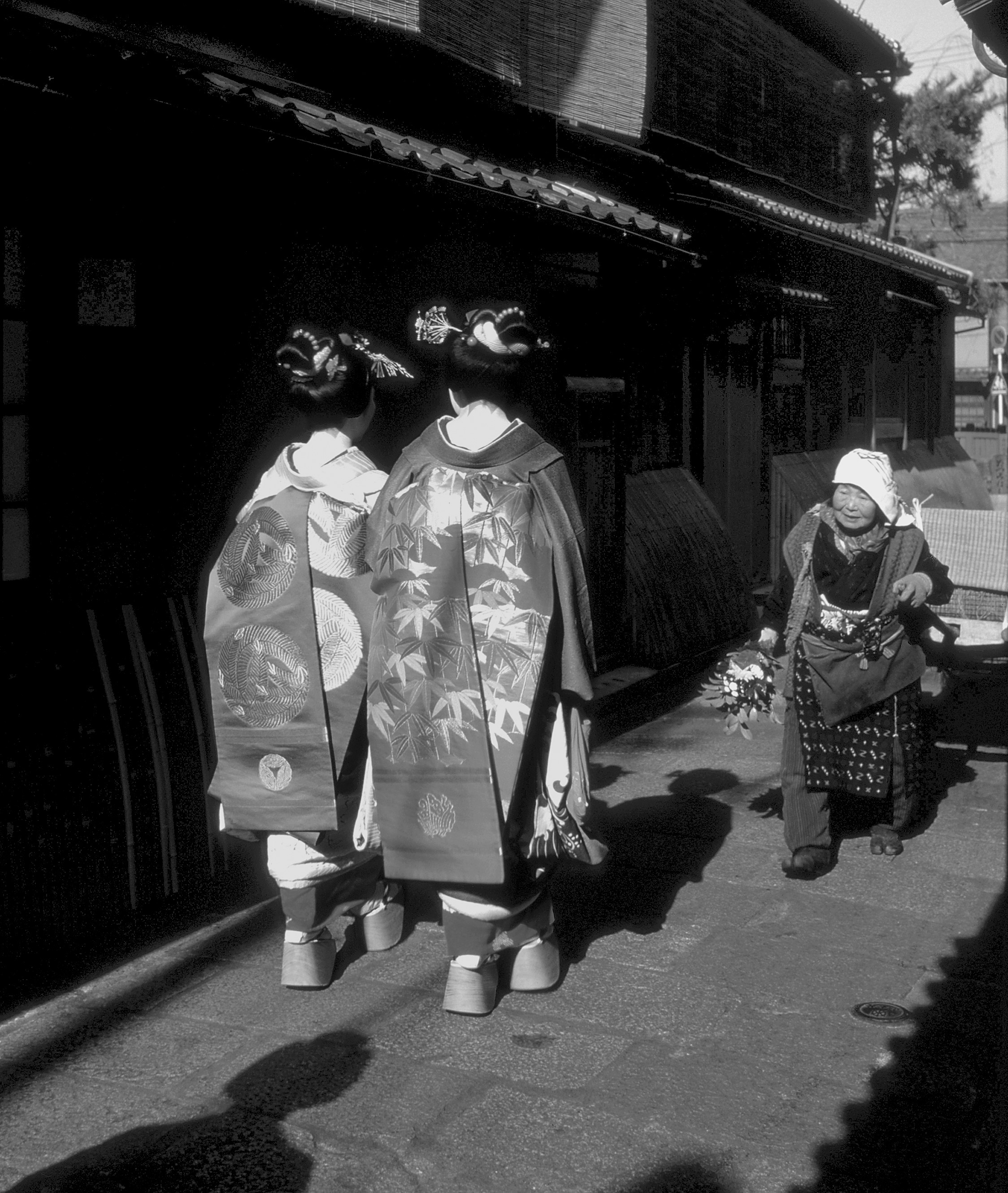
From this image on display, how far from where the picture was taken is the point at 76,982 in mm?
4723

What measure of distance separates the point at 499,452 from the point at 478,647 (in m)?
0.60

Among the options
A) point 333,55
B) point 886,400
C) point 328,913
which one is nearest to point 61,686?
point 328,913

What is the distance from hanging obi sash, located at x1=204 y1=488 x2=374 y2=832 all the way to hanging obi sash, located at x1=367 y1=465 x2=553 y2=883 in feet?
0.72

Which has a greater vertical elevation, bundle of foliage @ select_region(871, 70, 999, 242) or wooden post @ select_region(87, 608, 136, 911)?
bundle of foliage @ select_region(871, 70, 999, 242)

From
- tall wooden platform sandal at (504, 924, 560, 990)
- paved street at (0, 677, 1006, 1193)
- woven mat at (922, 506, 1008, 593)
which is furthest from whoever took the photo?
woven mat at (922, 506, 1008, 593)

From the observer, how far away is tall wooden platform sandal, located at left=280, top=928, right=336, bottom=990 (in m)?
4.62

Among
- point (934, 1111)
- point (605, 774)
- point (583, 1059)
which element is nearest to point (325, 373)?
point (583, 1059)

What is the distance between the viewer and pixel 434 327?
14.3 ft

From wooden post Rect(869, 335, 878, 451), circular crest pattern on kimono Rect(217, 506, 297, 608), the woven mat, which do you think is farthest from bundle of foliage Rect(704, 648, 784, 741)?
wooden post Rect(869, 335, 878, 451)

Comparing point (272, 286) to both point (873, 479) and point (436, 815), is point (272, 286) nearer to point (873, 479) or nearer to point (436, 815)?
point (873, 479)

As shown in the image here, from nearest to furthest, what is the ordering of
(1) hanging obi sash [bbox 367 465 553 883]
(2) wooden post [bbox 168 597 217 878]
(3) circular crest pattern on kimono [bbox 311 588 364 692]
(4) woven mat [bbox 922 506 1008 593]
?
(1) hanging obi sash [bbox 367 465 553 883] < (3) circular crest pattern on kimono [bbox 311 588 364 692] < (2) wooden post [bbox 168 597 217 878] < (4) woven mat [bbox 922 506 1008 593]

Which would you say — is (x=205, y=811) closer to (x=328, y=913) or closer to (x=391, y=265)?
(x=328, y=913)

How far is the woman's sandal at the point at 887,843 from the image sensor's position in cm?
613

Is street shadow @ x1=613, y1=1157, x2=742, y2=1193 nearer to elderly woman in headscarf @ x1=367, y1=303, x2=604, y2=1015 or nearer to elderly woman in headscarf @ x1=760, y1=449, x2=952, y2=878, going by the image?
elderly woman in headscarf @ x1=367, y1=303, x2=604, y2=1015
